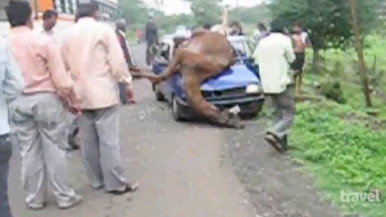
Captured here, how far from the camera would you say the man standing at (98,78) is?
7637 mm

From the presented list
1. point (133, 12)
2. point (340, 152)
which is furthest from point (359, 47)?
point (133, 12)

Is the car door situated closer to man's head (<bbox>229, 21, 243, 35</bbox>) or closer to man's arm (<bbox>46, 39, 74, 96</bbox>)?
man's head (<bbox>229, 21, 243, 35</bbox>)

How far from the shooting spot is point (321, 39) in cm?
3027

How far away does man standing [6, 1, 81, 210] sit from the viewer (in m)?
7.09

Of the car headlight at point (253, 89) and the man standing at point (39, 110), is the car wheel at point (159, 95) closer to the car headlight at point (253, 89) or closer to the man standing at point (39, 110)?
the car headlight at point (253, 89)

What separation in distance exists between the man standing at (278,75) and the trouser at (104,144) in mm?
2804

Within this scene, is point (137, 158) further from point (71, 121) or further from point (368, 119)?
point (368, 119)

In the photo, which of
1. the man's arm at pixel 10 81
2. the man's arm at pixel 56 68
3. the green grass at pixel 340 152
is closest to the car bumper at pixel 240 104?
the green grass at pixel 340 152

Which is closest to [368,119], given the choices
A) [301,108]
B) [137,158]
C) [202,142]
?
[301,108]

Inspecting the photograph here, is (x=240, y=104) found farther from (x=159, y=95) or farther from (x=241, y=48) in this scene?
(x=159, y=95)

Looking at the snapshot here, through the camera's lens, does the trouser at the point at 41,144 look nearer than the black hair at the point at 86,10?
Yes

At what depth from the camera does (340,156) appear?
1011 centimetres

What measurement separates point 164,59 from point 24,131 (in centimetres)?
927

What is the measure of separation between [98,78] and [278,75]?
3.12 m
